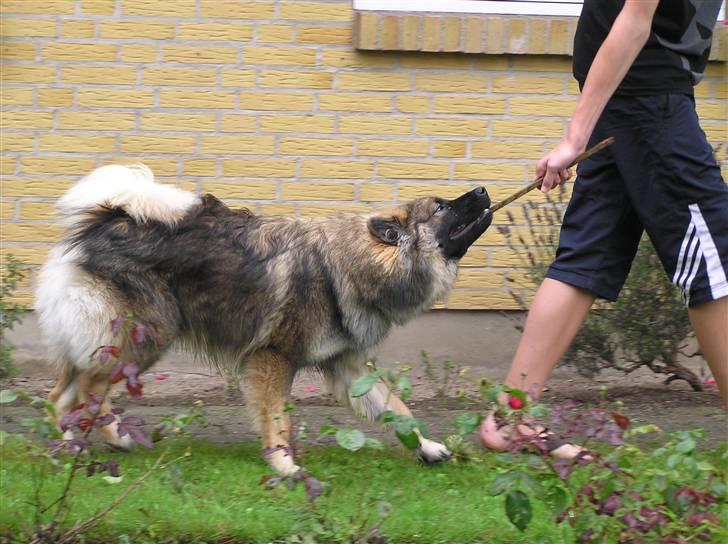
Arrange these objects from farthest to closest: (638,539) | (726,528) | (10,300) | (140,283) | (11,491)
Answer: (10,300), (140,283), (11,491), (726,528), (638,539)

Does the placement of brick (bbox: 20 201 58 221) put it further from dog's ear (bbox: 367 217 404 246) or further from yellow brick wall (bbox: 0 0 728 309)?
dog's ear (bbox: 367 217 404 246)

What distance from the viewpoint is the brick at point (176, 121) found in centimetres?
602

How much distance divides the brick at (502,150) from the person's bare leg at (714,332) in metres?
2.24

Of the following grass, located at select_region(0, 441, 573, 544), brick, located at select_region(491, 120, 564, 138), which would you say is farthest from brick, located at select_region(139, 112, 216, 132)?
grass, located at select_region(0, 441, 573, 544)

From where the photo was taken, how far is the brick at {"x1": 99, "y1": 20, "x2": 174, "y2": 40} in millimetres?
5945

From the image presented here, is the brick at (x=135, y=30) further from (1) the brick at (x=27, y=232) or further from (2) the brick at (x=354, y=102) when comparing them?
(1) the brick at (x=27, y=232)

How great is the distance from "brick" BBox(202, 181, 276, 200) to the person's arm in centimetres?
242

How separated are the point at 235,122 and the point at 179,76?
407mm

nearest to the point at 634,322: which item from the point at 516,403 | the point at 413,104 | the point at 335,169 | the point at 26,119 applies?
the point at 413,104

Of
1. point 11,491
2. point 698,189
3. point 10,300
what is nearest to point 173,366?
point 10,300

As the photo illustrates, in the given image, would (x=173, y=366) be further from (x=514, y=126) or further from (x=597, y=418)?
(x=597, y=418)

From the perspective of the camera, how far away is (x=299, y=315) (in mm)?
4414

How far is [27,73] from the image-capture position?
5.94 metres

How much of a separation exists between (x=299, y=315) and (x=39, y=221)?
91.6 inches
